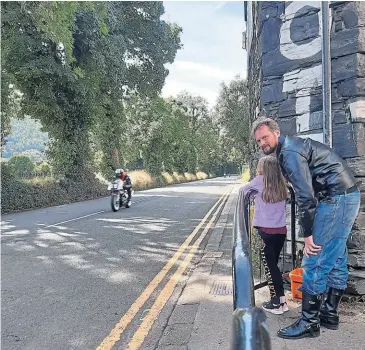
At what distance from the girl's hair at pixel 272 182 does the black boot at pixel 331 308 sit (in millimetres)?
957

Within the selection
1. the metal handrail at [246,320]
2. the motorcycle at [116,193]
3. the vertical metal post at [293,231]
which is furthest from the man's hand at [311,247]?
the motorcycle at [116,193]

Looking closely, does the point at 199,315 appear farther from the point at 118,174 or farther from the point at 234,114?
the point at 234,114

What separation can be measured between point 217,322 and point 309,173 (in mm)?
1779

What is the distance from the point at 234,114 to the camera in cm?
4109

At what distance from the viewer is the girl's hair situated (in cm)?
396

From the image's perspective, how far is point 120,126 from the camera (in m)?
27.7

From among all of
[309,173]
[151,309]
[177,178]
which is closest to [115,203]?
[151,309]

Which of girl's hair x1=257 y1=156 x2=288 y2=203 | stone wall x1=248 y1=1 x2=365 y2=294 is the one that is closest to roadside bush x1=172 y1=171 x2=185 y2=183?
stone wall x1=248 y1=1 x2=365 y2=294

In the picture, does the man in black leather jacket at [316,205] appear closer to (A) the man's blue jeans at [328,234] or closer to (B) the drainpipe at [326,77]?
(A) the man's blue jeans at [328,234]

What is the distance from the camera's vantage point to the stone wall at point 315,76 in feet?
13.4

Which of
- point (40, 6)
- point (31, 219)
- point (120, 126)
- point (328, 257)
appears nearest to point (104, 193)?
point (120, 126)

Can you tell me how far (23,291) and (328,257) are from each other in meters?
4.01

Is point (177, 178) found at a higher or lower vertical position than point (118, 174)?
lower

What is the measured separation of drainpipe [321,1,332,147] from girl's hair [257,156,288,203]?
67 cm
